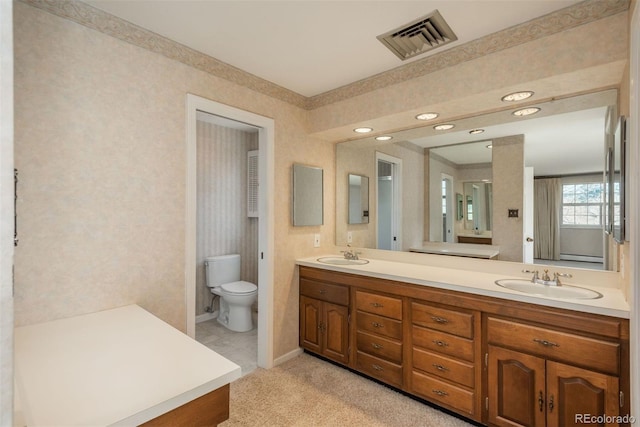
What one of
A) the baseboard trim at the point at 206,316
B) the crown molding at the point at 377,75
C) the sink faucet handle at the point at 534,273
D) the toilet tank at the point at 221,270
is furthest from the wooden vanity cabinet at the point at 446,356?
the baseboard trim at the point at 206,316

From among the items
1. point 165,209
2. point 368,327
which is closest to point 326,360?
point 368,327

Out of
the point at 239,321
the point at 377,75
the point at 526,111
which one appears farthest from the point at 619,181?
the point at 239,321

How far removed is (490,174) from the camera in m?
2.38

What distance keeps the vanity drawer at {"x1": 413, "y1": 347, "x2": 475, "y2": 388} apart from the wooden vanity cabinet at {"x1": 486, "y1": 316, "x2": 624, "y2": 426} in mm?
119

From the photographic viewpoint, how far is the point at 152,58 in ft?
6.35

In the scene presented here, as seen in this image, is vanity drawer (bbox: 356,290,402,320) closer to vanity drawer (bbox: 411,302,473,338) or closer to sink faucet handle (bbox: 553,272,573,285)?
vanity drawer (bbox: 411,302,473,338)

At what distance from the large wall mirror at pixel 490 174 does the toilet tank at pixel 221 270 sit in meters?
1.47

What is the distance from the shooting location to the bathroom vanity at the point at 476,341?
153 centimetres

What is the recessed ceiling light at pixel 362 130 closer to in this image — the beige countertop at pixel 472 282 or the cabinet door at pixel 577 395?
the beige countertop at pixel 472 282

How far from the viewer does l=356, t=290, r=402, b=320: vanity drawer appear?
7.43 ft

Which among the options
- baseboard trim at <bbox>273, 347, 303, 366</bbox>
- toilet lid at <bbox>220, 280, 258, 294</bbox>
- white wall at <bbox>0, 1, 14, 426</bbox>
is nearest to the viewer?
white wall at <bbox>0, 1, 14, 426</bbox>

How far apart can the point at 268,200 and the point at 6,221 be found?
2.17 meters

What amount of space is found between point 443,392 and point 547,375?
24.8 inches

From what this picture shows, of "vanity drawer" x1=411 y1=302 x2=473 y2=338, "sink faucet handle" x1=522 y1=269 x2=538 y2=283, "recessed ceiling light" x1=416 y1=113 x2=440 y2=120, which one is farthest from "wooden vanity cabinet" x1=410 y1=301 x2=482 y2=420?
"recessed ceiling light" x1=416 y1=113 x2=440 y2=120
